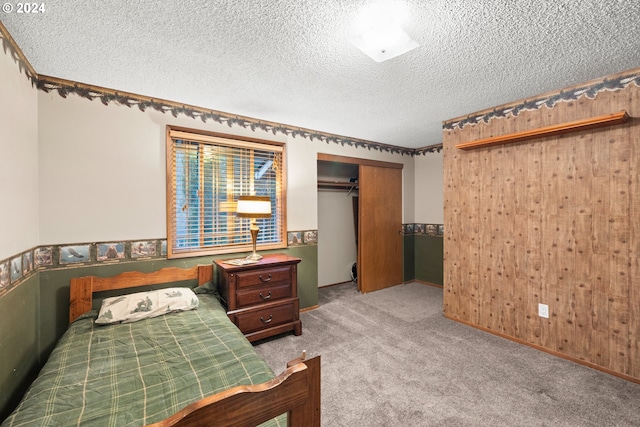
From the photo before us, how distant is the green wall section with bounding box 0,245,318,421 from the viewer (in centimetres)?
167

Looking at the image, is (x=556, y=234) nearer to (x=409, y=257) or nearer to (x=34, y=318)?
(x=409, y=257)

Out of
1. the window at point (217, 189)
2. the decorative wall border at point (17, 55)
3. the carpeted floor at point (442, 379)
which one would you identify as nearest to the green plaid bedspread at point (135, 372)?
the carpeted floor at point (442, 379)

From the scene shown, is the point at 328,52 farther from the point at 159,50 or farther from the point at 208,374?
the point at 208,374

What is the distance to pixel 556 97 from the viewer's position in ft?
8.17

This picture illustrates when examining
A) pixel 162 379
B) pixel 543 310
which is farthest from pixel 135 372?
pixel 543 310

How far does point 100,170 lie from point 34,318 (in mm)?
1241

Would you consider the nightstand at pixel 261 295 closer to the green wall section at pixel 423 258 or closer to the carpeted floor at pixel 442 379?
the carpeted floor at pixel 442 379

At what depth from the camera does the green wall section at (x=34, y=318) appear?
167cm

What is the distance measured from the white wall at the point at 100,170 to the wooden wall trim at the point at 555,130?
113 inches

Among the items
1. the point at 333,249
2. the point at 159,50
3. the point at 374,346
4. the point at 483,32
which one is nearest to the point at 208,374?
the point at 374,346

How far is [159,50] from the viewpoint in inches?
73.4

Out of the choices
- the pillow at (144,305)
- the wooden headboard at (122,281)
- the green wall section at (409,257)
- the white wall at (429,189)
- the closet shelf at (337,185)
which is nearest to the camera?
the pillow at (144,305)

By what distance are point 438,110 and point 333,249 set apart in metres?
2.77

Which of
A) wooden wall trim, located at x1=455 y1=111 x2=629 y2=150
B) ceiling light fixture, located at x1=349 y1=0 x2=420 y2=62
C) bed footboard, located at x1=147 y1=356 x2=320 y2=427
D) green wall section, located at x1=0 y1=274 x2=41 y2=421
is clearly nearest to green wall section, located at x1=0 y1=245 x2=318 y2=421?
green wall section, located at x1=0 y1=274 x2=41 y2=421
